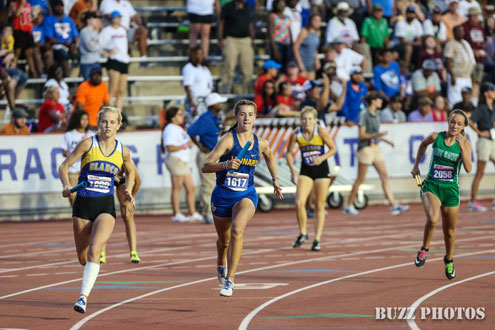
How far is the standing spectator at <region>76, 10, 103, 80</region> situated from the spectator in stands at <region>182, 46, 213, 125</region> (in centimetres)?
190

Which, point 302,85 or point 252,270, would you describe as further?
point 302,85

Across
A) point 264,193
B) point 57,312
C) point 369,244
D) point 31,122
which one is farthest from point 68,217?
point 57,312

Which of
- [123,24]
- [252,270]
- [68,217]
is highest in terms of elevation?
[123,24]

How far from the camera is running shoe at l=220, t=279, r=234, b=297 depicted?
1078 cm

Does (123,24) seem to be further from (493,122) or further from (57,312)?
(57,312)

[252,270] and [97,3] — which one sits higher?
→ [97,3]

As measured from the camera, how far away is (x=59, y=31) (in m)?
23.5

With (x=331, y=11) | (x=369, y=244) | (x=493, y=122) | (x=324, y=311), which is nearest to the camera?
(x=324, y=311)

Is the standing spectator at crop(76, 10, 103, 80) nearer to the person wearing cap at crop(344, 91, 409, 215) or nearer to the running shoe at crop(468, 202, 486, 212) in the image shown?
the person wearing cap at crop(344, 91, 409, 215)

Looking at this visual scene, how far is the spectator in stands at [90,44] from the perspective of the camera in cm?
2288

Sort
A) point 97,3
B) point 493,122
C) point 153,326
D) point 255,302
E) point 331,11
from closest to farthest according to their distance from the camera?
1. point 153,326
2. point 255,302
3. point 493,122
4. point 97,3
5. point 331,11

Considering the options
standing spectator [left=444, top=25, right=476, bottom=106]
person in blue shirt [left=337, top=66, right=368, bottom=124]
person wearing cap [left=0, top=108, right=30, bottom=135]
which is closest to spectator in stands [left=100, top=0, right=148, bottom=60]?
person wearing cap [left=0, top=108, right=30, bottom=135]

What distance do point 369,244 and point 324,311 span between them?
256 inches

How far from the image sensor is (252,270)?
13.4 metres
